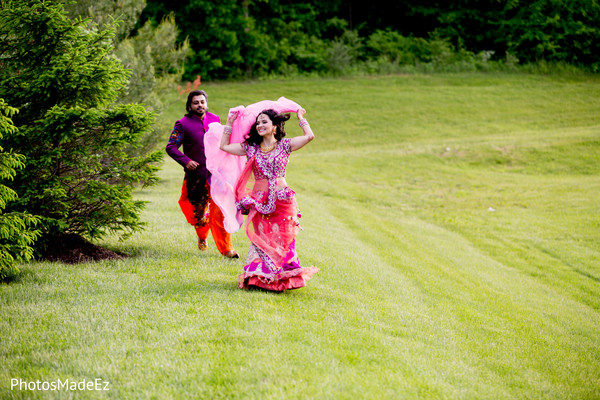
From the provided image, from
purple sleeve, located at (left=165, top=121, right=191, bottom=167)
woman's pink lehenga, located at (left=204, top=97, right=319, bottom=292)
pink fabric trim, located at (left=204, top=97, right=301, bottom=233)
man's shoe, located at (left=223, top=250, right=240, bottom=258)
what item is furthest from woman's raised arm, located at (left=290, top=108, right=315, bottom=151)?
man's shoe, located at (left=223, top=250, right=240, bottom=258)

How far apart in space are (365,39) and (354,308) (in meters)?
47.1

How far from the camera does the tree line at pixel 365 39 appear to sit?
139 feet

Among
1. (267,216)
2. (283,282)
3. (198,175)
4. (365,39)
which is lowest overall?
(283,282)

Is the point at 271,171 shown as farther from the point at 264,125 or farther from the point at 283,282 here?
the point at 283,282

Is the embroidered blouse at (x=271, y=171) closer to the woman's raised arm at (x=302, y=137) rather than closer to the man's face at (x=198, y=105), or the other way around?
the woman's raised arm at (x=302, y=137)

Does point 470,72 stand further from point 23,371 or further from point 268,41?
point 23,371

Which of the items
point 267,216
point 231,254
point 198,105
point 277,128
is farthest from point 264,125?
point 231,254

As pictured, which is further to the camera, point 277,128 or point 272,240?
point 277,128

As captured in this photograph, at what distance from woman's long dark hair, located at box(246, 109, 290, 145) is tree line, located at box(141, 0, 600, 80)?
3591 centimetres

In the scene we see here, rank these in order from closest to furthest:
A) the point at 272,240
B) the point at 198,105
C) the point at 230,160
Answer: the point at 272,240 < the point at 230,160 < the point at 198,105

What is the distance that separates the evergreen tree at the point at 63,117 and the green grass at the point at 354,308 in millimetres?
758

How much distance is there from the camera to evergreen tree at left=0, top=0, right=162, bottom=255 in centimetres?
668

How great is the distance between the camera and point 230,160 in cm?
742

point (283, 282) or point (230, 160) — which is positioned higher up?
point (230, 160)
